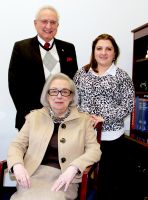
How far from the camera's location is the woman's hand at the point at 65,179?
6.27 feet

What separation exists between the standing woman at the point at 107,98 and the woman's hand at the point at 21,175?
2.46ft

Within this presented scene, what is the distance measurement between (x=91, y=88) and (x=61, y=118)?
447 millimetres

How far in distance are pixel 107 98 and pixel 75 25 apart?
123cm

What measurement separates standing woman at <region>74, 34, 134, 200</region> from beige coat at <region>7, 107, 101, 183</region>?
0.94ft

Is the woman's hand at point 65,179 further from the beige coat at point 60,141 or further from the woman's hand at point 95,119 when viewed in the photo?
the woman's hand at point 95,119

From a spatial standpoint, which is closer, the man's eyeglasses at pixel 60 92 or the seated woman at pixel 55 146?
the seated woman at pixel 55 146

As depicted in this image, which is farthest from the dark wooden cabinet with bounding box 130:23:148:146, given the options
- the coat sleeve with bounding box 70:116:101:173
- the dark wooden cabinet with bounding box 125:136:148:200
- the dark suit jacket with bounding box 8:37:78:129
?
the dark suit jacket with bounding box 8:37:78:129

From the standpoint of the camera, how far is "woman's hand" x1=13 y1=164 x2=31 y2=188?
1930 mm

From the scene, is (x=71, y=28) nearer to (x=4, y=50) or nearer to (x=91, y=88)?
(x=4, y=50)

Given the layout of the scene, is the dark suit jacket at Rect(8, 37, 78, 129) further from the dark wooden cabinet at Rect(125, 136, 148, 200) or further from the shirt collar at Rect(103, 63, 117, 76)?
the dark wooden cabinet at Rect(125, 136, 148, 200)

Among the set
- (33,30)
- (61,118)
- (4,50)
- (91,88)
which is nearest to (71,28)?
(33,30)

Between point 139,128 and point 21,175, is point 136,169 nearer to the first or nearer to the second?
point 139,128

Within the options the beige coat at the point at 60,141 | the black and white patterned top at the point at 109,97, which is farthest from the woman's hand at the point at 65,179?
the black and white patterned top at the point at 109,97

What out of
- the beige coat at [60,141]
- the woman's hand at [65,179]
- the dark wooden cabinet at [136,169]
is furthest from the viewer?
the dark wooden cabinet at [136,169]
